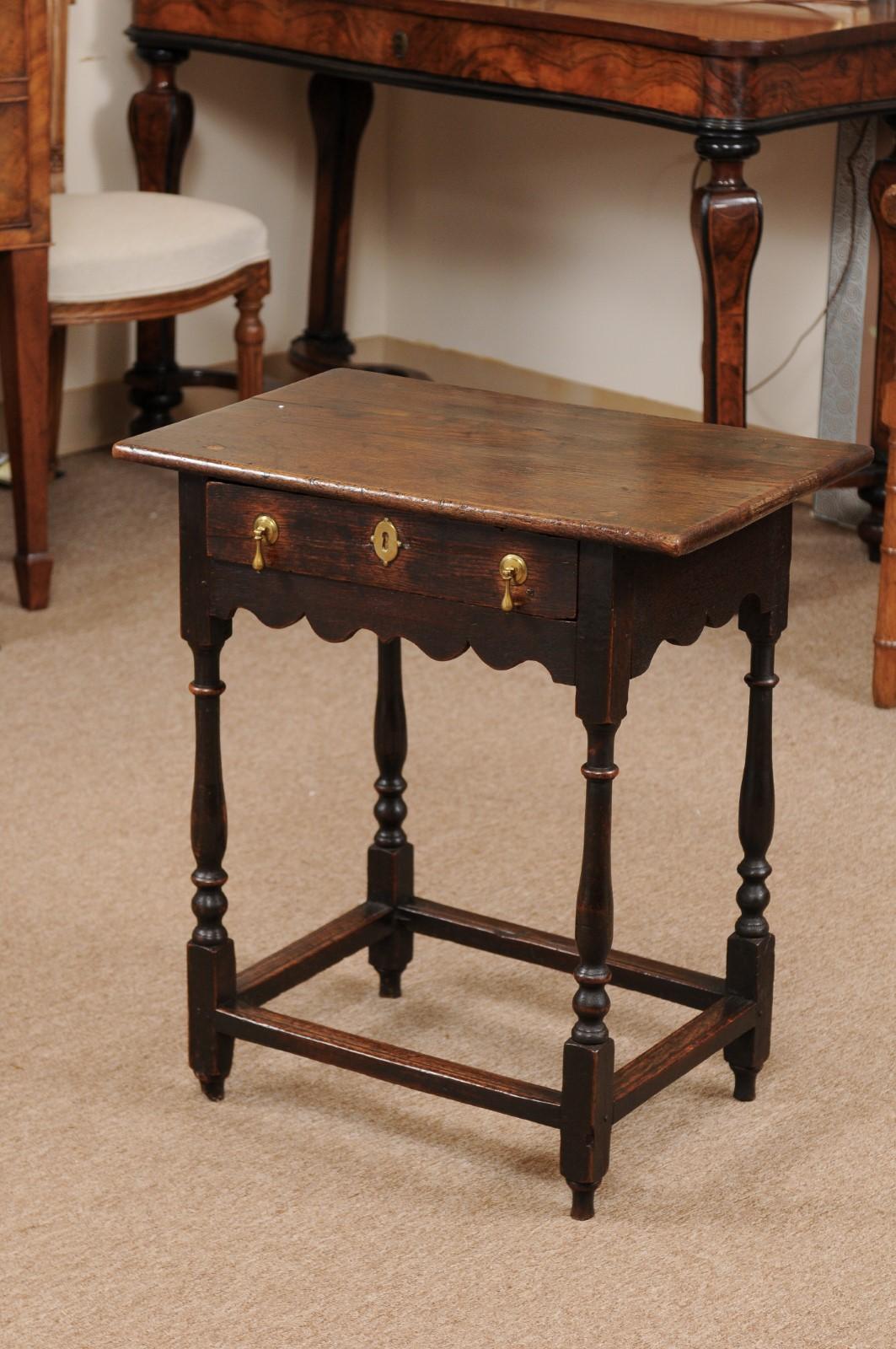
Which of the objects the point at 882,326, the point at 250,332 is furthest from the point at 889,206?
the point at 250,332

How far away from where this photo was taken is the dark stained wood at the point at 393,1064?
1897 millimetres

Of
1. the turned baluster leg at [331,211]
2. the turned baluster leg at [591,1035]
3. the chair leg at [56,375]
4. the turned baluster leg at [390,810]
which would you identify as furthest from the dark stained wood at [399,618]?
the turned baluster leg at [331,211]

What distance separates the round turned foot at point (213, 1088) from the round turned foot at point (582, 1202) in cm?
40

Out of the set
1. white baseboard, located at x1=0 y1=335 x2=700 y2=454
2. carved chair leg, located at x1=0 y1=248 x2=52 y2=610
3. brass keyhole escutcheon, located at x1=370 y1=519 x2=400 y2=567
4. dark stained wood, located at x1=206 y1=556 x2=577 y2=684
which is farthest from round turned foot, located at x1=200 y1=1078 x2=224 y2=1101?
white baseboard, located at x1=0 y1=335 x2=700 y2=454

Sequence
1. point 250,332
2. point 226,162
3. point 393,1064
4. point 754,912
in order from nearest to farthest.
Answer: point 393,1064 < point 754,912 < point 250,332 < point 226,162

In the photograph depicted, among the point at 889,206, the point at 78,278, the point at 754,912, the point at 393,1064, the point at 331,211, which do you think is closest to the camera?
the point at 393,1064

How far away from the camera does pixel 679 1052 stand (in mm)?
1981

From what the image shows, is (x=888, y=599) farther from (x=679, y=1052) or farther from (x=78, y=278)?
(x=78, y=278)

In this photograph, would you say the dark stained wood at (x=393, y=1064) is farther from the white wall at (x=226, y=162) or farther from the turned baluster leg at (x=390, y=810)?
the white wall at (x=226, y=162)

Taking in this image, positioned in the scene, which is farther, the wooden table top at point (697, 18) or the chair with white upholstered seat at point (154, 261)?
the chair with white upholstered seat at point (154, 261)

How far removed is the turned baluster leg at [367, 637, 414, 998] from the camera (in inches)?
88.4

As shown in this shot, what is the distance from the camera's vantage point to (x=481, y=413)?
2.03 metres

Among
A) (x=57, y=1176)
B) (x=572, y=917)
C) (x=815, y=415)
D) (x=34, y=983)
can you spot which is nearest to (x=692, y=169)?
(x=815, y=415)

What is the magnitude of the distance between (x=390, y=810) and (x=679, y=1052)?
46 centimetres
